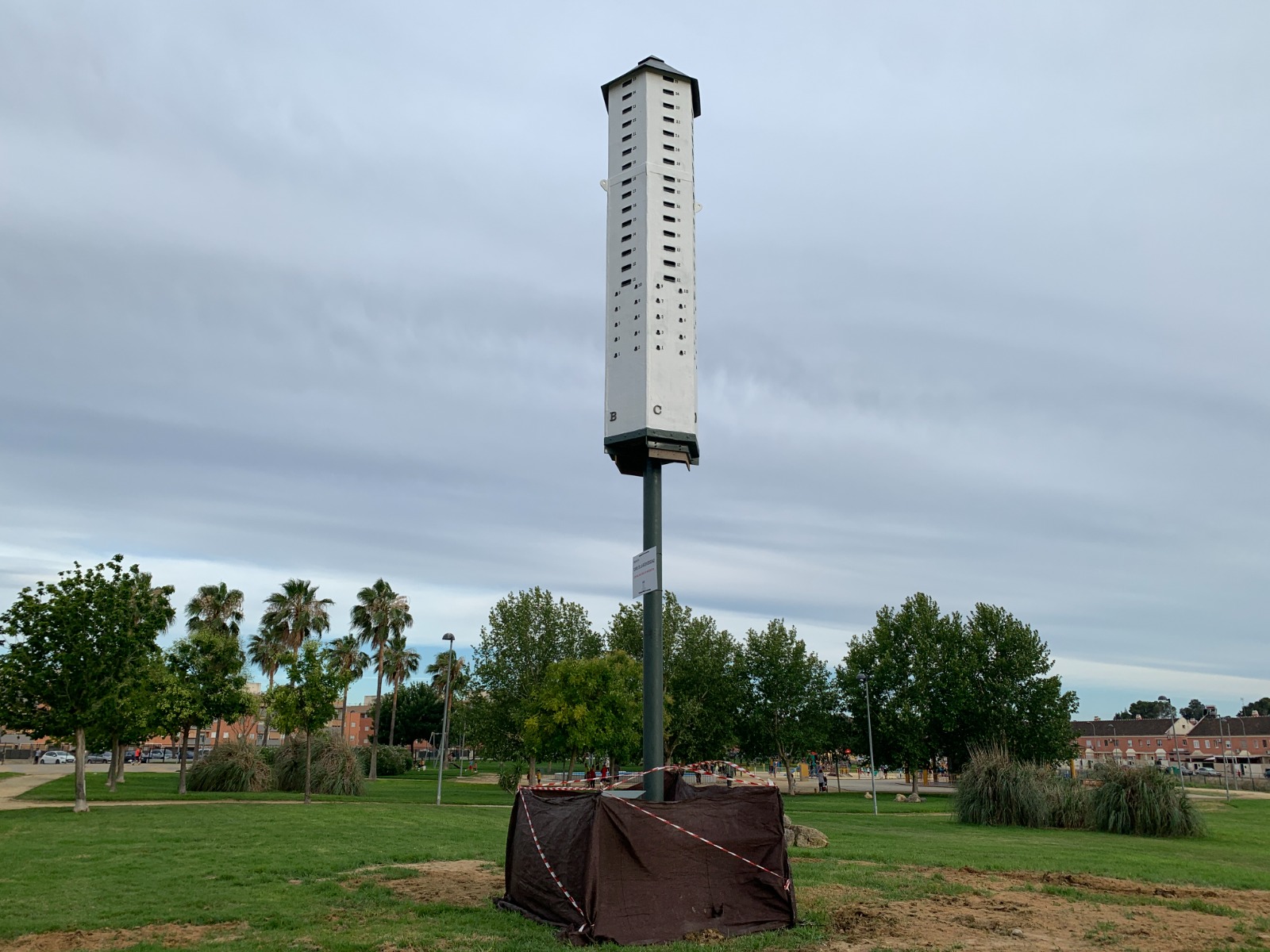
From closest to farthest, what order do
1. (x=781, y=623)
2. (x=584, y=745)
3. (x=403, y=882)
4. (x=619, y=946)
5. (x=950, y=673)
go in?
1. (x=619, y=946)
2. (x=403, y=882)
3. (x=584, y=745)
4. (x=950, y=673)
5. (x=781, y=623)

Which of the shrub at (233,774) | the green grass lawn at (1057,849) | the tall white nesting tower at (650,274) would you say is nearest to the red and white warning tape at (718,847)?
the tall white nesting tower at (650,274)

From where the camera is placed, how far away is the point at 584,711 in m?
38.4

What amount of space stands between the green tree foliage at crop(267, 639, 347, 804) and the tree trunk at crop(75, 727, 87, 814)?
794 cm

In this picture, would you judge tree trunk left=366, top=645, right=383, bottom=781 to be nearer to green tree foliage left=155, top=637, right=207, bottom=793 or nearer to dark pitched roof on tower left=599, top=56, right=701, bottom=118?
green tree foliage left=155, top=637, right=207, bottom=793

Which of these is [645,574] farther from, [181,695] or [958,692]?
[958,692]

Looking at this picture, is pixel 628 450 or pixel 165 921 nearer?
pixel 165 921

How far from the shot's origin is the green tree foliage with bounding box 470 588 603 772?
159 ft

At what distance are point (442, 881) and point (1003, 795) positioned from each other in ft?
74.5

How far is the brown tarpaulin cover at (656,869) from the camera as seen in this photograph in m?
9.88

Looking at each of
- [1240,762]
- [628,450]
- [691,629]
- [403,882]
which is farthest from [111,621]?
Result: [1240,762]

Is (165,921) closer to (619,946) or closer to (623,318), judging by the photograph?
(619,946)

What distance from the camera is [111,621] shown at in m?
25.9

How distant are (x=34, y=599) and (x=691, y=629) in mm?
37637

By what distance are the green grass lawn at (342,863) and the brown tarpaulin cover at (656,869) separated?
1.48 feet
